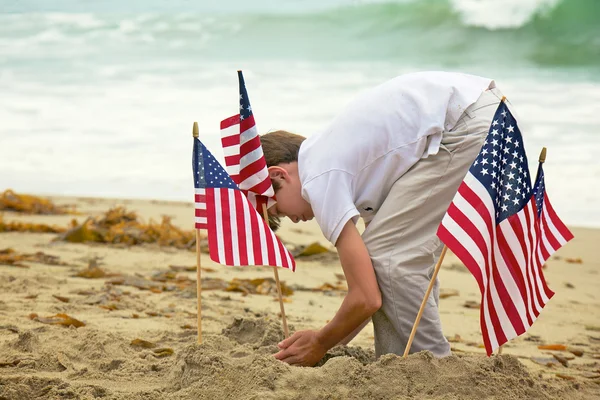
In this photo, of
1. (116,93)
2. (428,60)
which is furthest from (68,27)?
(428,60)

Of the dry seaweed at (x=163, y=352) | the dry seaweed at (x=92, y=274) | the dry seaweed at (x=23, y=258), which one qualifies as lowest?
the dry seaweed at (x=163, y=352)

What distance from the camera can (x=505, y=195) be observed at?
3348mm

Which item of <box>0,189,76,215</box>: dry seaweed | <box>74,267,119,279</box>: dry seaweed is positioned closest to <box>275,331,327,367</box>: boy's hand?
<box>74,267,119,279</box>: dry seaweed

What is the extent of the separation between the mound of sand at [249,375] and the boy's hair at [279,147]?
89cm

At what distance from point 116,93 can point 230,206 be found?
14700 mm

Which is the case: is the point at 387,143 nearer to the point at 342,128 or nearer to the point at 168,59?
the point at 342,128

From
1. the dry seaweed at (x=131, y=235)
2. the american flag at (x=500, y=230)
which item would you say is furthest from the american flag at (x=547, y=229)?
the dry seaweed at (x=131, y=235)

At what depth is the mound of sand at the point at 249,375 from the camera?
10.3 ft

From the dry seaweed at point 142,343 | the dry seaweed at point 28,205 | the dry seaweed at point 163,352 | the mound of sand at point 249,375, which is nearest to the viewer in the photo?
the mound of sand at point 249,375

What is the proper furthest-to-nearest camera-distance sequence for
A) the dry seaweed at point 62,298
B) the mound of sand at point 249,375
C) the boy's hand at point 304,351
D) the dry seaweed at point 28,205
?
1. the dry seaweed at point 28,205
2. the dry seaweed at point 62,298
3. the boy's hand at point 304,351
4. the mound of sand at point 249,375

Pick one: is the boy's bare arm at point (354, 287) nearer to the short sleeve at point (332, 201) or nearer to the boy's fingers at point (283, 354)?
the short sleeve at point (332, 201)

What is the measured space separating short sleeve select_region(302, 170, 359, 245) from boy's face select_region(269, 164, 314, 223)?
295mm

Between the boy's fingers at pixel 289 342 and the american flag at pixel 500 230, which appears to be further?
the boy's fingers at pixel 289 342

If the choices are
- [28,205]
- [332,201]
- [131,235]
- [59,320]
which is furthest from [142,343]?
[28,205]
